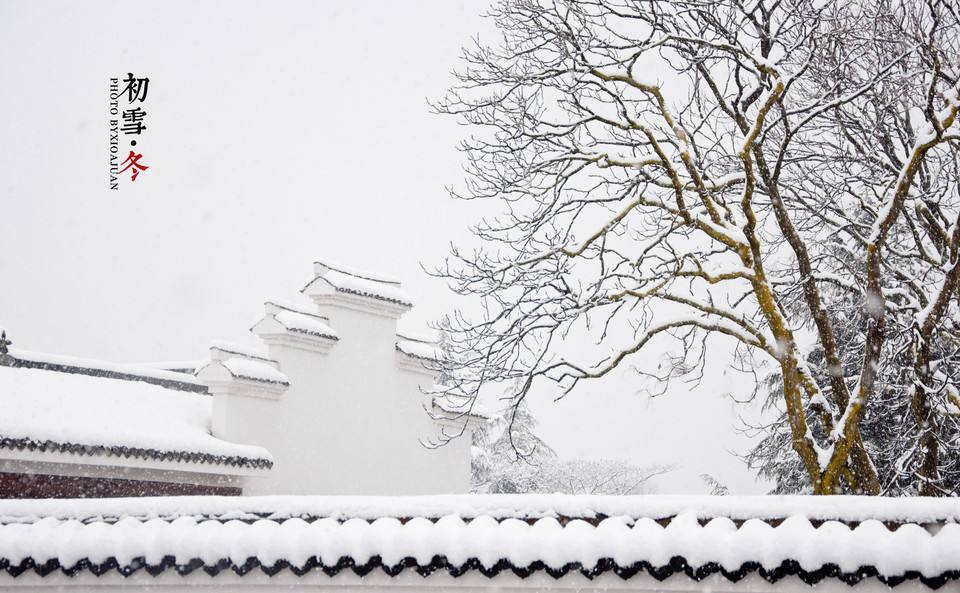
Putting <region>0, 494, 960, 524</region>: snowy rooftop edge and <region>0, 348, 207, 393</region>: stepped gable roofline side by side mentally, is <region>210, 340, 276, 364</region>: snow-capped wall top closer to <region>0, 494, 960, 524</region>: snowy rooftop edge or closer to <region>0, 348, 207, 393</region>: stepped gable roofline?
<region>0, 348, 207, 393</region>: stepped gable roofline

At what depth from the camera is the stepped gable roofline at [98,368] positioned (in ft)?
38.5

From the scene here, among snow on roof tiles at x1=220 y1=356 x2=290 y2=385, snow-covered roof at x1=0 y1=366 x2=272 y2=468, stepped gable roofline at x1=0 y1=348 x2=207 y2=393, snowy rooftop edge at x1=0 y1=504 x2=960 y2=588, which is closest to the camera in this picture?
snowy rooftop edge at x1=0 y1=504 x2=960 y2=588

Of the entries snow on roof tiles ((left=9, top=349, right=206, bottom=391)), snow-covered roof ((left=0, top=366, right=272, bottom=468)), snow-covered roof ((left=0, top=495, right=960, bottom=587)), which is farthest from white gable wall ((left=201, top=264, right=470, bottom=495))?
snow-covered roof ((left=0, top=495, right=960, bottom=587))

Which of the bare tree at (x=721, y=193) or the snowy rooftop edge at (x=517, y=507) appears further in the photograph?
the bare tree at (x=721, y=193)

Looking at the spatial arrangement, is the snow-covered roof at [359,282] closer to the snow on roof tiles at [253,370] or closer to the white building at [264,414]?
the white building at [264,414]

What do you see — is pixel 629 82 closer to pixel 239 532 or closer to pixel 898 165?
pixel 898 165

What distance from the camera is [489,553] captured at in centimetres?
387

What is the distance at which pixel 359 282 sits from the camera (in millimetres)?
13742

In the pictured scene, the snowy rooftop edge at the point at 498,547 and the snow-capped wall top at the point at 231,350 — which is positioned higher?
the snow-capped wall top at the point at 231,350

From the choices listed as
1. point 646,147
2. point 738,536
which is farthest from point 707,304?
point 738,536

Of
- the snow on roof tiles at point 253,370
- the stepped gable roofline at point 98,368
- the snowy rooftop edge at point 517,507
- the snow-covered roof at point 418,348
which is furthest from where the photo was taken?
the snow-covered roof at point 418,348

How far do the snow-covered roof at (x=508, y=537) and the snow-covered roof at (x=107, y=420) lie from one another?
210 inches

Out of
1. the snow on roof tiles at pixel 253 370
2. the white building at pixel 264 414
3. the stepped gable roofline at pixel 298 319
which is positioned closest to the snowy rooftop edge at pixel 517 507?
the white building at pixel 264 414

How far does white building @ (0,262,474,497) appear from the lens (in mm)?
9750
